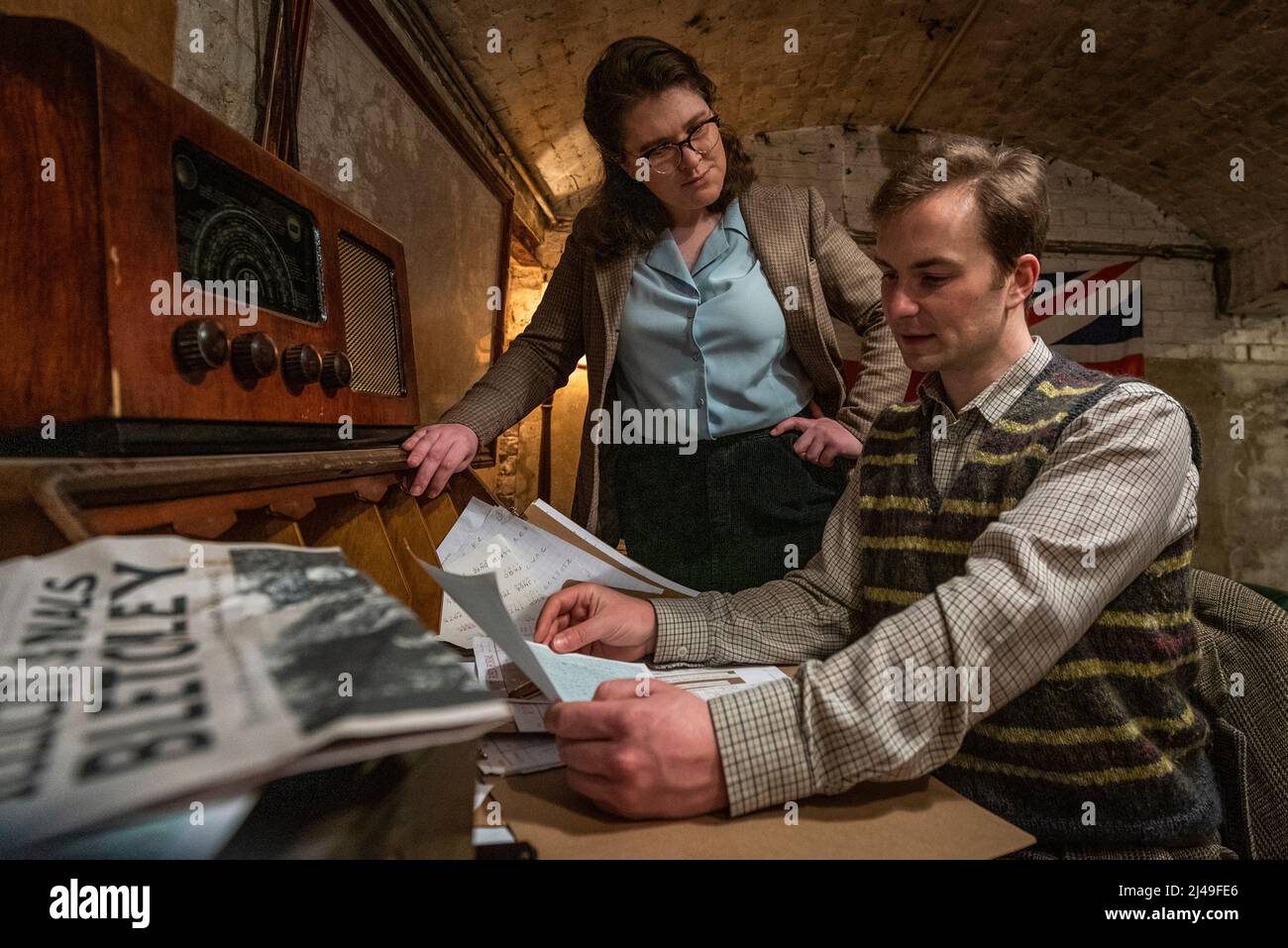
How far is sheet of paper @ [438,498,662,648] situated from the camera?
1228 millimetres

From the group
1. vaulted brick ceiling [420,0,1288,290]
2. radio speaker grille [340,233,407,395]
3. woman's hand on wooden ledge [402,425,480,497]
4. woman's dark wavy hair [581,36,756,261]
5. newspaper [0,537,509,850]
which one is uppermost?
vaulted brick ceiling [420,0,1288,290]

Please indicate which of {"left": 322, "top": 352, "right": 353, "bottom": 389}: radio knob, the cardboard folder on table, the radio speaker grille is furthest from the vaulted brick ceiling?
the cardboard folder on table

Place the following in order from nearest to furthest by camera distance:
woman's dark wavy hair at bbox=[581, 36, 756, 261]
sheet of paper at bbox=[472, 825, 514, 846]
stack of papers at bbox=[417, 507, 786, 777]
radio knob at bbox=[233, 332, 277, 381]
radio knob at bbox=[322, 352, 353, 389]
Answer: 1. sheet of paper at bbox=[472, 825, 514, 846]
2. stack of papers at bbox=[417, 507, 786, 777]
3. radio knob at bbox=[233, 332, 277, 381]
4. radio knob at bbox=[322, 352, 353, 389]
5. woman's dark wavy hair at bbox=[581, 36, 756, 261]

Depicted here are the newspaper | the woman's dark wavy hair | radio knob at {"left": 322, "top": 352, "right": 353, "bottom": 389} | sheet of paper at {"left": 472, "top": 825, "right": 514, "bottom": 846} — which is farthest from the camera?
the woman's dark wavy hair

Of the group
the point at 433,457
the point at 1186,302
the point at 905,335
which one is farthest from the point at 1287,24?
the point at 433,457

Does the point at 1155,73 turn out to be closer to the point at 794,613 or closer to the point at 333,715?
the point at 794,613

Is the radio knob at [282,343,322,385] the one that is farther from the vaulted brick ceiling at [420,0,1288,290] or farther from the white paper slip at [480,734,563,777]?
the vaulted brick ceiling at [420,0,1288,290]

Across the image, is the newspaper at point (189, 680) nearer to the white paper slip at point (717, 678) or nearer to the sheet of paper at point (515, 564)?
the white paper slip at point (717, 678)

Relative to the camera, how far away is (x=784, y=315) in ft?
5.46

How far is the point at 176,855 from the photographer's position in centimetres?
45

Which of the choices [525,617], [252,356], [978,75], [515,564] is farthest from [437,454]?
[978,75]

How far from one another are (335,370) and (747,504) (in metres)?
0.91

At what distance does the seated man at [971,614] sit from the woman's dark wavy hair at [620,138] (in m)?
0.67

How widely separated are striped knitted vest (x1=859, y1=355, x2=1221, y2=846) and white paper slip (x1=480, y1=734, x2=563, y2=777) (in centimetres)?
52
